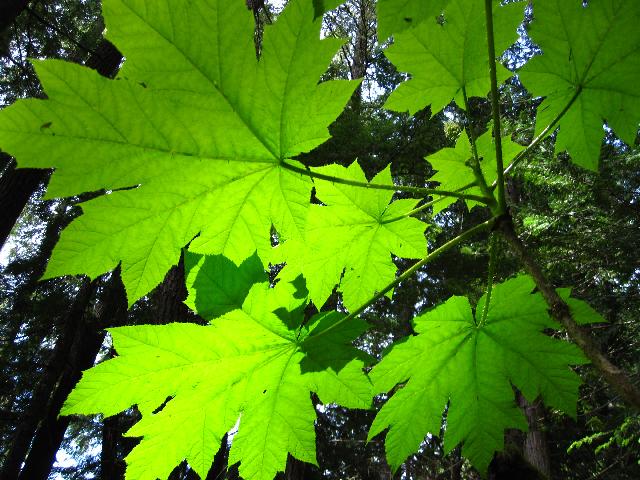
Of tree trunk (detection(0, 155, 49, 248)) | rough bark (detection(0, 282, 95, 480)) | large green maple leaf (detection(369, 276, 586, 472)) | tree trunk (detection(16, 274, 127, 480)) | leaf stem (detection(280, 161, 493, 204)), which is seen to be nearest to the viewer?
leaf stem (detection(280, 161, 493, 204))

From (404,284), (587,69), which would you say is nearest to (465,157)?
(587,69)

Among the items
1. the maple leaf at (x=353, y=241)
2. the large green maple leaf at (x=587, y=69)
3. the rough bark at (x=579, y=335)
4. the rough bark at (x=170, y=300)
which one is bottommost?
the rough bark at (x=579, y=335)

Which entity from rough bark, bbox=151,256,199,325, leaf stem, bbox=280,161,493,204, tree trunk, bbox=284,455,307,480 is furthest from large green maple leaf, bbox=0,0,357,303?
tree trunk, bbox=284,455,307,480

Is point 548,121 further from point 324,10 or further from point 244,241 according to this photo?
point 244,241

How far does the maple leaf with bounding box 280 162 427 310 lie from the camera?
4.70 ft

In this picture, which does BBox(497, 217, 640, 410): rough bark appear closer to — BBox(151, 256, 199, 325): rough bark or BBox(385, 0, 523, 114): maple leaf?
BBox(385, 0, 523, 114): maple leaf

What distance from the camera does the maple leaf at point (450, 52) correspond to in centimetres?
133

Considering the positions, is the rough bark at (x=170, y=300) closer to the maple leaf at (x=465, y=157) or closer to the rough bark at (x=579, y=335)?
the maple leaf at (x=465, y=157)

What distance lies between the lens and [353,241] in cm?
154

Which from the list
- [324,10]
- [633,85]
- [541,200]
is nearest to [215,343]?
[324,10]

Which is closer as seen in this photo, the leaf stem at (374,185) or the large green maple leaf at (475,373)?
the leaf stem at (374,185)

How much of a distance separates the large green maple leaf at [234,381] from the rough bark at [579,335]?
575 millimetres

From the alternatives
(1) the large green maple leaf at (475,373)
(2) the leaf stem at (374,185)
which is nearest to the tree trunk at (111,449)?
(1) the large green maple leaf at (475,373)

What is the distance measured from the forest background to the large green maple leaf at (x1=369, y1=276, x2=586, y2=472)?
326 millimetres
